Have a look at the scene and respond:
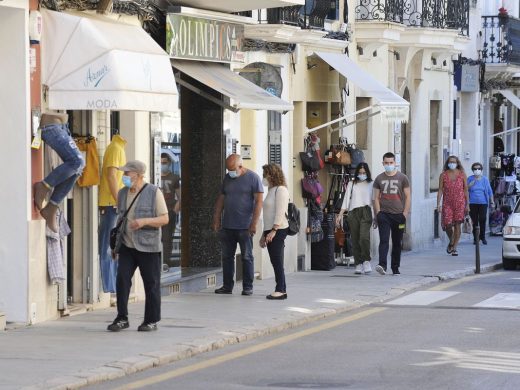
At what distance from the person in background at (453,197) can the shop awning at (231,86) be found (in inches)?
359

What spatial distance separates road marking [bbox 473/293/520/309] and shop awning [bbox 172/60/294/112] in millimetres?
3778

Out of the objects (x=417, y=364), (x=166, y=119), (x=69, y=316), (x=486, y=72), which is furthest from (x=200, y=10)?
(x=486, y=72)

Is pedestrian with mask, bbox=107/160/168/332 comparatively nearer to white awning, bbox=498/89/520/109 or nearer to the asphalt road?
the asphalt road

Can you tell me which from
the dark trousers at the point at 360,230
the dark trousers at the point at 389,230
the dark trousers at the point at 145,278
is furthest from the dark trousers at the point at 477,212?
the dark trousers at the point at 145,278

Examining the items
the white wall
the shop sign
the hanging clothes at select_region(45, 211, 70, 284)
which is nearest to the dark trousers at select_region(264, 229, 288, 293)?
the shop sign

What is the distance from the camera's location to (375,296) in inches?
832

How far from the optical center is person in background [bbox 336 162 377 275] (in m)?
24.8

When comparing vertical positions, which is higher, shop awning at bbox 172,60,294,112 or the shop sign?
the shop sign

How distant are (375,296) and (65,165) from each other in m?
6.05

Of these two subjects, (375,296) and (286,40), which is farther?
(286,40)

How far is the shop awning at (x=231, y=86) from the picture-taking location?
20.8m

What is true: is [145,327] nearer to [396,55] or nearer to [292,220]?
[292,220]

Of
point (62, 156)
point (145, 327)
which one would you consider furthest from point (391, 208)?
point (145, 327)

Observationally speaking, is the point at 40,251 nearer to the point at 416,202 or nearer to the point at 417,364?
the point at 417,364
